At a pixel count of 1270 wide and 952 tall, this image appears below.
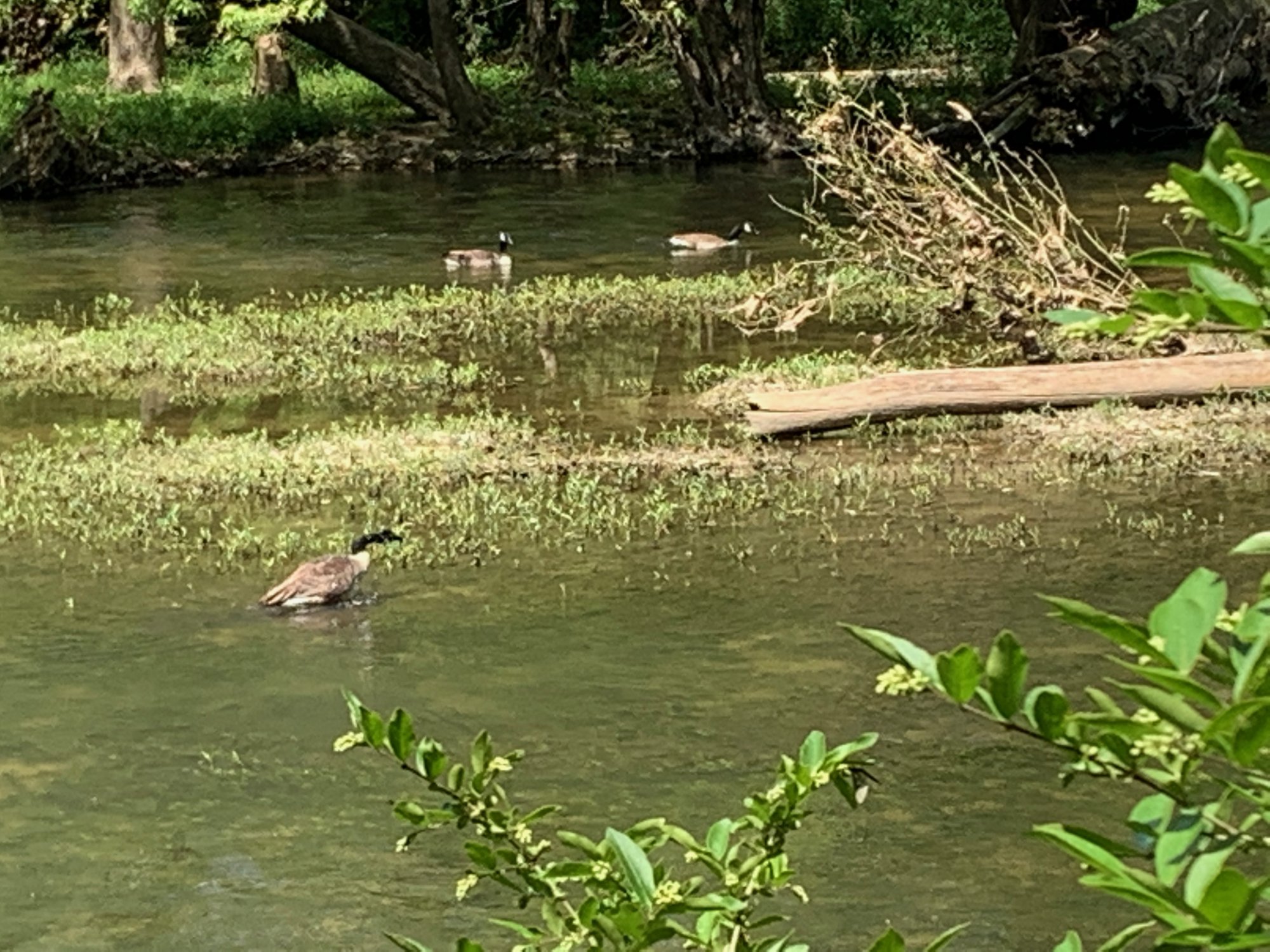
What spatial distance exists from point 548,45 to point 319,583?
20.6 meters

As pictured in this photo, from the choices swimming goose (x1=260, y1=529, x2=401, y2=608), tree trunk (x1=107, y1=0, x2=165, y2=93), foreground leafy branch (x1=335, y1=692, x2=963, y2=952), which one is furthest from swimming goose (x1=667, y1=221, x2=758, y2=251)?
foreground leafy branch (x1=335, y1=692, x2=963, y2=952)

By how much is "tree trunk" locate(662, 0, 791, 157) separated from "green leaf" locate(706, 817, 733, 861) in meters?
23.0

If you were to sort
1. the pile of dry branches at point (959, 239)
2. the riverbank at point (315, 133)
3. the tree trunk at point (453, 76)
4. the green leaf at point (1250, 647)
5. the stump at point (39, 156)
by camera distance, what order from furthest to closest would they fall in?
the tree trunk at point (453, 76) < the riverbank at point (315, 133) < the stump at point (39, 156) < the pile of dry branches at point (959, 239) < the green leaf at point (1250, 647)

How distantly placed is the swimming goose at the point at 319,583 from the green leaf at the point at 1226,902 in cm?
672

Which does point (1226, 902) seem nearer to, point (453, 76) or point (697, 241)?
point (697, 241)

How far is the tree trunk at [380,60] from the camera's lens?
2536 cm

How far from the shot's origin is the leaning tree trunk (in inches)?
962

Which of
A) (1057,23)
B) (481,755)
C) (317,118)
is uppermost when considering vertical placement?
(1057,23)

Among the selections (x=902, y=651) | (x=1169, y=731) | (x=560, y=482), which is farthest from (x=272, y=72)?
(x=1169, y=731)

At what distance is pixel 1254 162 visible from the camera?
1375 millimetres

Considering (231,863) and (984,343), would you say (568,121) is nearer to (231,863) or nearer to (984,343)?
(984,343)

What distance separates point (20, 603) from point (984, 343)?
718 centimetres

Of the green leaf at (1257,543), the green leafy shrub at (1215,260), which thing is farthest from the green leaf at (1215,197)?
the green leaf at (1257,543)

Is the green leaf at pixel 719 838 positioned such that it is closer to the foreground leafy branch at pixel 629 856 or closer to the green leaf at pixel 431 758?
the foreground leafy branch at pixel 629 856
